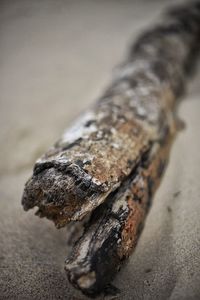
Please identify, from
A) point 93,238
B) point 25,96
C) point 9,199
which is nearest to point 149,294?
point 93,238

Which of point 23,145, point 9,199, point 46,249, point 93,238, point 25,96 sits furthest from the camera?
point 25,96

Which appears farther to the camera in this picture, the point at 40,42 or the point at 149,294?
the point at 40,42

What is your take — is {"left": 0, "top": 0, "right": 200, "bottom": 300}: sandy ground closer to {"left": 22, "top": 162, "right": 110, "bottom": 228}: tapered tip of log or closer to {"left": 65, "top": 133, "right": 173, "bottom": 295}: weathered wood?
{"left": 65, "top": 133, "right": 173, "bottom": 295}: weathered wood

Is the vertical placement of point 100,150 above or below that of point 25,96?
below

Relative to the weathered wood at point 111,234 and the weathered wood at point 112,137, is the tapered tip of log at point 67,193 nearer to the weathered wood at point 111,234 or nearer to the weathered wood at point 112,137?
the weathered wood at point 112,137

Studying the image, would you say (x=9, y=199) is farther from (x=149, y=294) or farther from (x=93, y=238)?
(x=149, y=294)

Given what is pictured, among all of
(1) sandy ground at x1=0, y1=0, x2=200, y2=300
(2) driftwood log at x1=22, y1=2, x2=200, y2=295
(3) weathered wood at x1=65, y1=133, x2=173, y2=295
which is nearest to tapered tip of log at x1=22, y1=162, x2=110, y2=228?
(2) driftwood log at x1=22, y1=2, x2=200, y2=295

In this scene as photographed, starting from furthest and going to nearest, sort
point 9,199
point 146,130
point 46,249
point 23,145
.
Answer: point 23,145 → point 9,199 → point 146,130 → point 46,249
